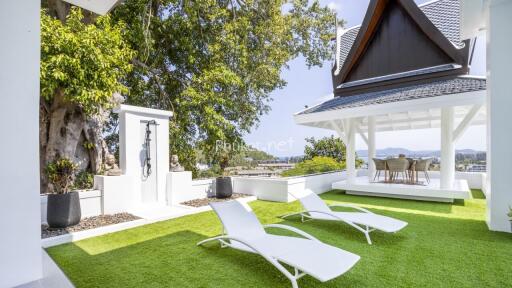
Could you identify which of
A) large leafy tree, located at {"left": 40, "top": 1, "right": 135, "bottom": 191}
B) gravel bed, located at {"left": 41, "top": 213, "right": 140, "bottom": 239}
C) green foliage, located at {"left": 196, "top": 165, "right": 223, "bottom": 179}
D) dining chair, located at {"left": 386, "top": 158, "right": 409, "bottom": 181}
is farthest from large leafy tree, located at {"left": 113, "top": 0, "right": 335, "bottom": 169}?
dining chair, located at {"left": 386, "top": 158, "right": 409, "bottom": 181}

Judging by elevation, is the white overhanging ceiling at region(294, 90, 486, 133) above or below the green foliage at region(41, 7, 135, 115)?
below

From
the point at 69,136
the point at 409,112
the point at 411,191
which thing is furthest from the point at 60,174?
the point at 409,112

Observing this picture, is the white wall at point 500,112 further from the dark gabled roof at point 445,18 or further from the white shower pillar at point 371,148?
the white shower pillar at point 371,148

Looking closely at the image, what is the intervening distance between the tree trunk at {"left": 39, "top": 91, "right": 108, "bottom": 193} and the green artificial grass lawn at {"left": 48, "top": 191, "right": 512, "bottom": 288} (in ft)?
17.2

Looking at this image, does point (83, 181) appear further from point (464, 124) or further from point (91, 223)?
point (464, 124)

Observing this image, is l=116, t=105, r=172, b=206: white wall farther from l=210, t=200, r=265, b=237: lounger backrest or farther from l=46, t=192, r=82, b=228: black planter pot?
l=210, t=200, r=265, b=237: lounger backrest

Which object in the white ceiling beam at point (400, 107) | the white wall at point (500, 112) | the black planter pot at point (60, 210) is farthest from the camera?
the white ceiling beam at point (400, 107)

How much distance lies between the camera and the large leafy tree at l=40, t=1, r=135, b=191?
22.7 ft

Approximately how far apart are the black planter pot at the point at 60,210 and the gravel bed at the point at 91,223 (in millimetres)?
122

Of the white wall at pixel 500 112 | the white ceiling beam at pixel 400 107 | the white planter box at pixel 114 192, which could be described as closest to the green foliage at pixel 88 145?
the white planter box at pixel 114 192

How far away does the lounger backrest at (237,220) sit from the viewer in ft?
15.1

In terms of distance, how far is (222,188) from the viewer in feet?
29.5

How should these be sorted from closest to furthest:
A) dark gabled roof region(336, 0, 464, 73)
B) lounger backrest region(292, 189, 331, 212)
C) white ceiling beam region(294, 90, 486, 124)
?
lounger backrest region(292, 189, 331, 212) → white ceiling beam region(294, 90, 486, 124) → dark gabled roof region(336, 0, 464, 73)

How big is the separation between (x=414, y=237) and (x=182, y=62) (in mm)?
11431
